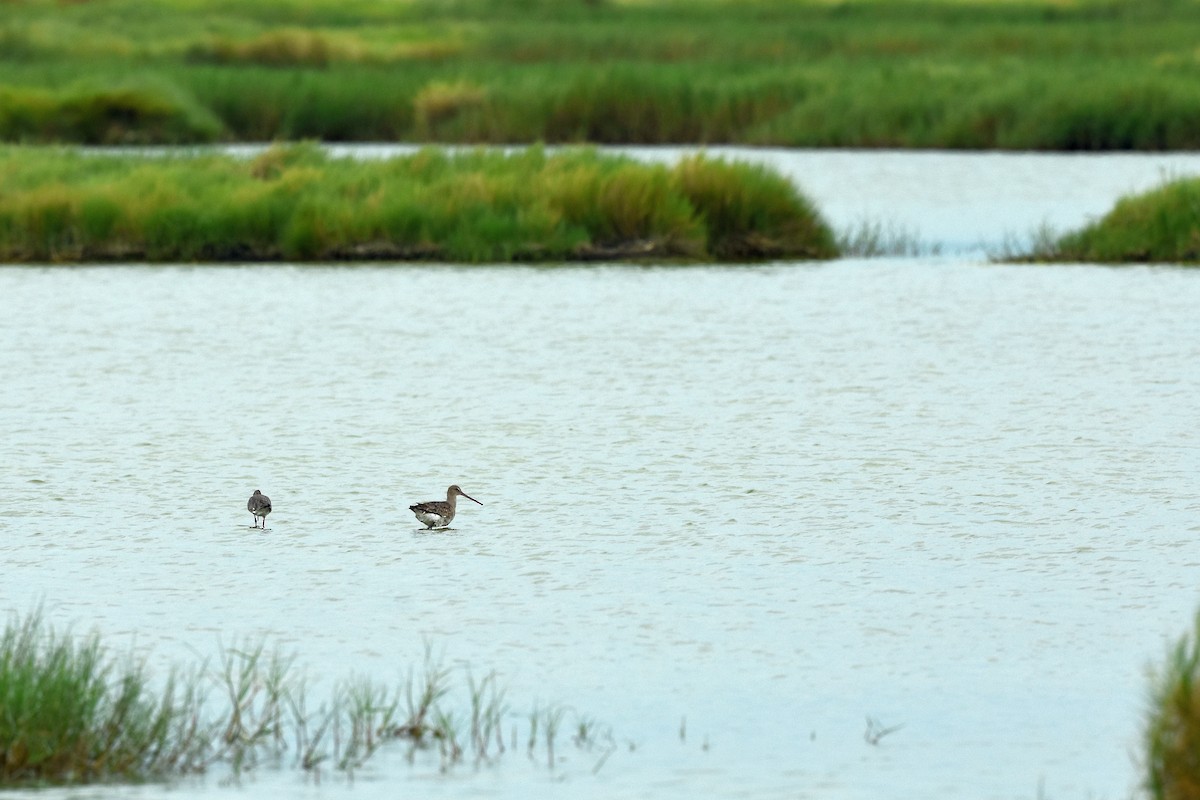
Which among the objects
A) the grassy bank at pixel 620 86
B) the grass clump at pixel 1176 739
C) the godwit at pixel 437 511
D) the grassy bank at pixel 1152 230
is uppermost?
the grassy bank at pixel 620 86

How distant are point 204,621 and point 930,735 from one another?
305 cm

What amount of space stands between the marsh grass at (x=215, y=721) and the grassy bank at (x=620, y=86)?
81.2ft

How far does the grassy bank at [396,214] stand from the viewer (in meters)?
24.7

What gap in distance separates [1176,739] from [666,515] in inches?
223

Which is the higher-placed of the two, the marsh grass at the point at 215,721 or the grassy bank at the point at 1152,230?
the grassy bank at the point at 1152,230

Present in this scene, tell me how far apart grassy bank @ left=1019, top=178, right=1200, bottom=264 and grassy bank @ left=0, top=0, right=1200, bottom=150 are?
1455 cm

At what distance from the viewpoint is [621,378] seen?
1733 cm

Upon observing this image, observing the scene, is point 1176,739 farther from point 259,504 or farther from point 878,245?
point 878,245

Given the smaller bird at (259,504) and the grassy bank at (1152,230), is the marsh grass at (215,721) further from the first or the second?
the grassy bank at (1152,230)

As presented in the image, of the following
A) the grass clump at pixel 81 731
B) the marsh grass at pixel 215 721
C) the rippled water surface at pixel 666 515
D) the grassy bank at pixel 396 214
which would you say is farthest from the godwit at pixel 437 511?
the grassy bank at pixel 396 214

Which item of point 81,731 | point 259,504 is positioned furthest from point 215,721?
point 259,504

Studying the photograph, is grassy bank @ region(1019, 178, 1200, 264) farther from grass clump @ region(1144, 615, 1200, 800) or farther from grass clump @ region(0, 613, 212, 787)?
grass clump @ region(0, 613, 212, 787)

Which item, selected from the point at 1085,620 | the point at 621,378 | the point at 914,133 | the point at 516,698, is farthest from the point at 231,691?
the point at 914,133

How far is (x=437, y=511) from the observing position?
11.0 metres
